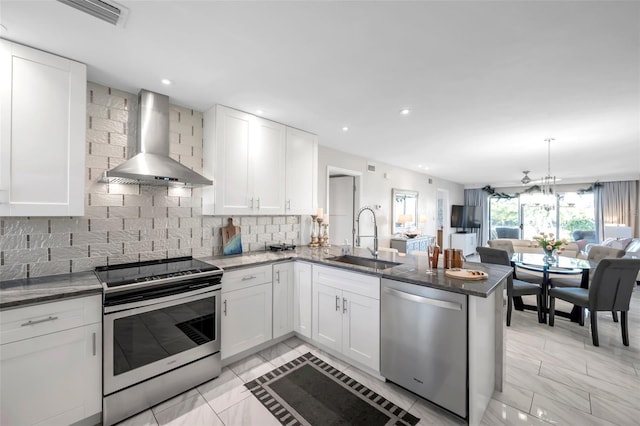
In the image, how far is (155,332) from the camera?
1.97 metres

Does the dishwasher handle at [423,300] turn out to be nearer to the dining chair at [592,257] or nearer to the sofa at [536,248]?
the dining chair at [592,257]

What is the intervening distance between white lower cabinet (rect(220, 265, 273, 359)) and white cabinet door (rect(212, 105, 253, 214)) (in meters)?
0.74

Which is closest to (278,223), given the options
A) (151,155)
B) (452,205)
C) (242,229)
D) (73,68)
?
(242,229)

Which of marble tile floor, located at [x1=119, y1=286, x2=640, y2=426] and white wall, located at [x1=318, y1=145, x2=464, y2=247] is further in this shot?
white wall, located at [x1=318, y1=145, x2=464, y2=247]

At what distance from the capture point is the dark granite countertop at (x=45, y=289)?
4.96 ft

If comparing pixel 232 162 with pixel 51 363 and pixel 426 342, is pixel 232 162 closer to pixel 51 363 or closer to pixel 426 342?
pixel 51 363

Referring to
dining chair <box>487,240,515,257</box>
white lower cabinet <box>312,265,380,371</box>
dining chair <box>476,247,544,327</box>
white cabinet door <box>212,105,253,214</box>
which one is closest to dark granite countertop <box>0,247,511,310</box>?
white lower cabinet <box>312,265,380,371</box>

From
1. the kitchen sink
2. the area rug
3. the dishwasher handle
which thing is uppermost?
the kitchen sink

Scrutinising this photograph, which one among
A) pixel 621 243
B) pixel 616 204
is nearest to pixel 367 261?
pixel 621 243

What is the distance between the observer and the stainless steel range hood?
2178 mm

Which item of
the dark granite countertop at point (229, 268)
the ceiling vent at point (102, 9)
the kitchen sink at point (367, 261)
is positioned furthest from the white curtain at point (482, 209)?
the ceiling vent at point (102, 9)

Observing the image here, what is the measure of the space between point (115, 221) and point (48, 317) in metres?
0.94

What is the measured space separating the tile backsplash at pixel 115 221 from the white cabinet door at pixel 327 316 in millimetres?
1289

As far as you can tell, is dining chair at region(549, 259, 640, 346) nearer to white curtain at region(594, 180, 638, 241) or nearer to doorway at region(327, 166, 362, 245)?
doorway at region(327, 166, 362, 245)
